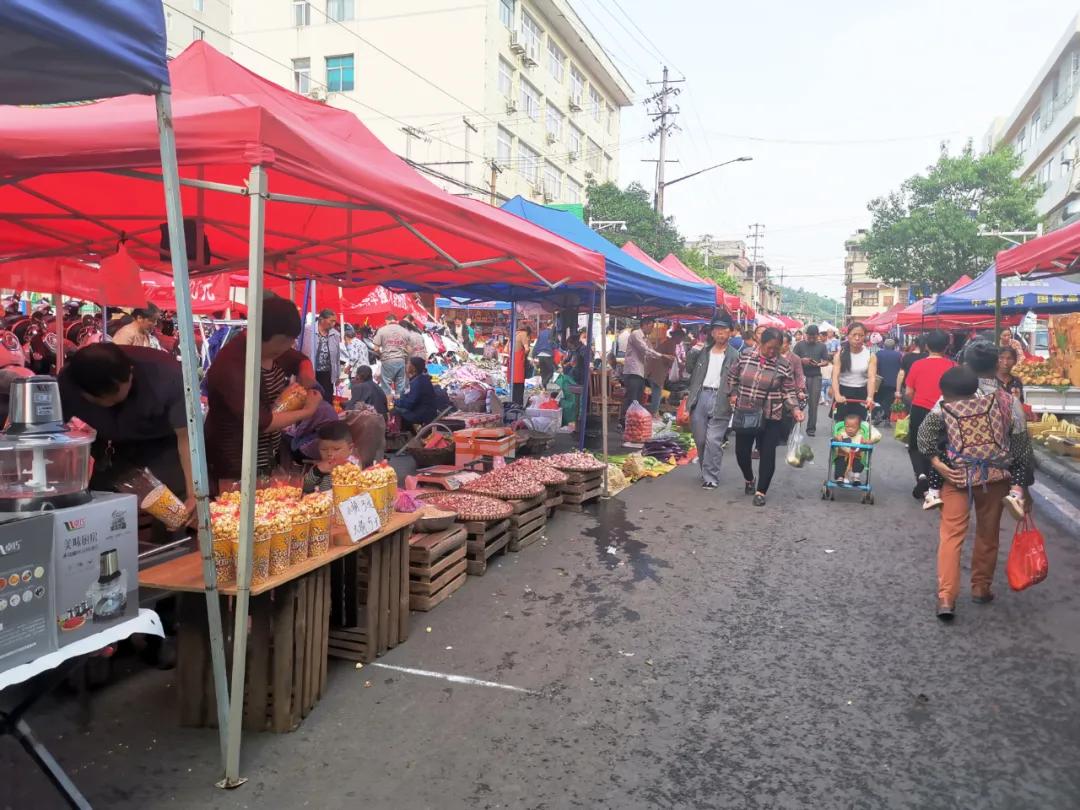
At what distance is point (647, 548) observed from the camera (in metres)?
6.61

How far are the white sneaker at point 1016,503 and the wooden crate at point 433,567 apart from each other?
3.71 m

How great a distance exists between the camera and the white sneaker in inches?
191

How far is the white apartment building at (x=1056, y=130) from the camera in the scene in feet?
108

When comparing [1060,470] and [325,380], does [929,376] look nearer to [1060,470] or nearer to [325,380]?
[1060,470]

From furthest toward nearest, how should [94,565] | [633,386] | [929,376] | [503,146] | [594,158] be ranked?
[594,158] → [503,146] → [633,386] → [929,376] → [94,565]

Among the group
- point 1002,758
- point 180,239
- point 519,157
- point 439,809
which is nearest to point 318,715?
point 439,809

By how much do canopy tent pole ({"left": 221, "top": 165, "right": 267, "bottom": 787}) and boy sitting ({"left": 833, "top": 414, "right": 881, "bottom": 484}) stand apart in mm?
7070

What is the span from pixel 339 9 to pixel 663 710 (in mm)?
40670

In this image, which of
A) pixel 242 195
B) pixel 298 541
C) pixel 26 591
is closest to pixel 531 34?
pixel 242 195

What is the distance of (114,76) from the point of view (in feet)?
8.10

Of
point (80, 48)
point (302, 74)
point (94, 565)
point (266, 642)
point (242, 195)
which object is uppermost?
point (302, 74)

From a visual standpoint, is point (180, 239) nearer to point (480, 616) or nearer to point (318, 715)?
point (318, 715)

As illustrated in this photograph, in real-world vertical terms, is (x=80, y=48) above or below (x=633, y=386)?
above

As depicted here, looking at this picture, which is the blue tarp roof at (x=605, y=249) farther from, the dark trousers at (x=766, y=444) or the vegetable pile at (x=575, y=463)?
the dark trousers at (x=766, y=444)
